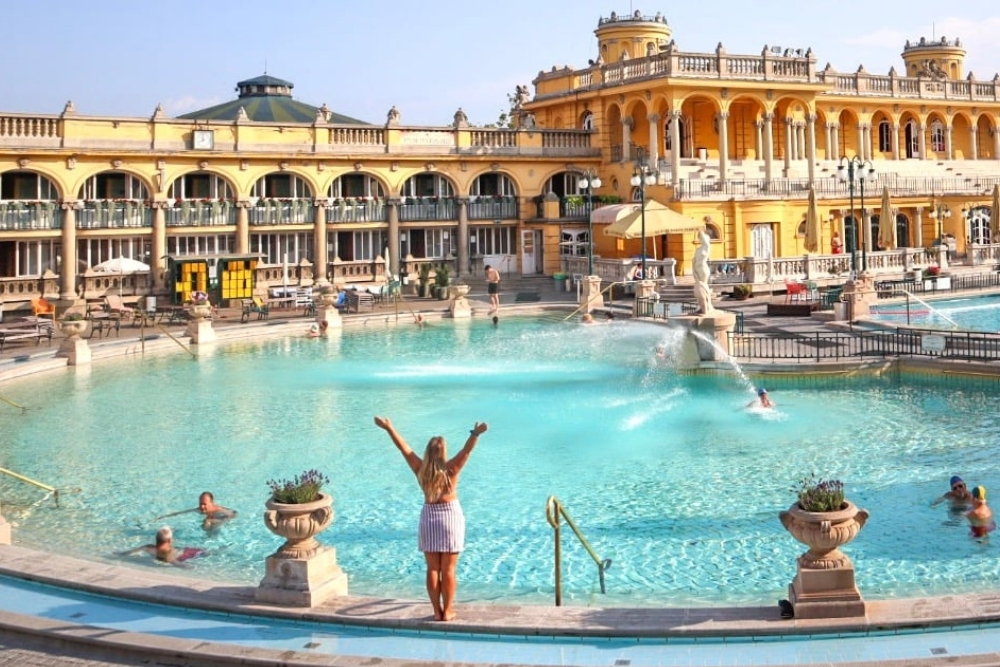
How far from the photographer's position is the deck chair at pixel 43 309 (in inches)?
1544

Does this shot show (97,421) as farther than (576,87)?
No

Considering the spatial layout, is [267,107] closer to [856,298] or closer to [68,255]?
[68,255]

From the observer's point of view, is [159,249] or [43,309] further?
[159,249]

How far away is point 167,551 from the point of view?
1458 cm

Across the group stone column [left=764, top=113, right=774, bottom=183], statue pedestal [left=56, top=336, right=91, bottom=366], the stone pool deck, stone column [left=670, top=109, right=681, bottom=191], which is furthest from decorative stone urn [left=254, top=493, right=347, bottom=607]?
stone column [left=764, top=113, right=774, bottom=183]

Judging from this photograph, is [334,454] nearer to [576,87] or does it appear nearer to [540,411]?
[540,411]

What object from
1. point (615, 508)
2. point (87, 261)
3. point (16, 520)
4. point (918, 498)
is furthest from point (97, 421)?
point (87, 261)

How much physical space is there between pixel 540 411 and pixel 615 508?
24.7 ft

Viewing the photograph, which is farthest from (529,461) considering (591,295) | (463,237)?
(463,237)

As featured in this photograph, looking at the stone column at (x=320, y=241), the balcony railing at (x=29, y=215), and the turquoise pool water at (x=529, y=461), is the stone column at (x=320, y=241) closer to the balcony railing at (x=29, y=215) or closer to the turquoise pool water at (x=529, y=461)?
the balcony railing at (x=29, y=215)

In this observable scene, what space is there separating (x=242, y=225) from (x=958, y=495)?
35.7 meters

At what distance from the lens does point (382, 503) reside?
17.0 metres

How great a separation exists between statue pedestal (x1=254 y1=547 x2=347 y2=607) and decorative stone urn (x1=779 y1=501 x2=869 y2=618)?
4.52 m

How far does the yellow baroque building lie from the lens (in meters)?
44.2
